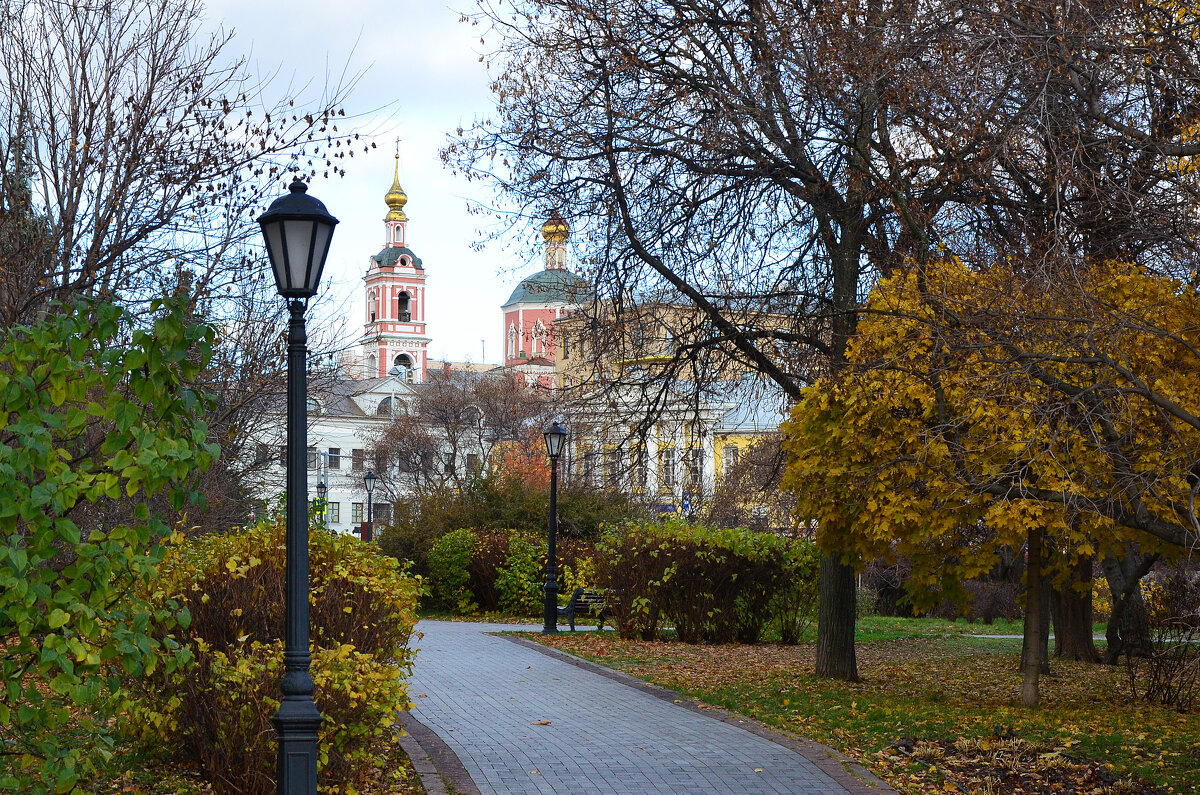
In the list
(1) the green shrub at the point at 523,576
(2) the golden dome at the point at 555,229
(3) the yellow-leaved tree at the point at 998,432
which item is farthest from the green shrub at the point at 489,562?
(3) the yellow-leaved tree at the point at 998,432

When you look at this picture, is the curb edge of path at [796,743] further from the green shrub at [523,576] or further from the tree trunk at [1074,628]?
the green shrub at [523,576]

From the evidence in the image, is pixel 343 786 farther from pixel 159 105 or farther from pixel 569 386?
pixel 569 386

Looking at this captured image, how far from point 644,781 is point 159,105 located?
6.79 meters

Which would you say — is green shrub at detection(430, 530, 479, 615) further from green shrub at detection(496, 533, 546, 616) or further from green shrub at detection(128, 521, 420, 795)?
green shrub at detection(128, 521, 420, 795)

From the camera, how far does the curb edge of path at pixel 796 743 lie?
7.68m

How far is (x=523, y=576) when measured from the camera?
80.5 ft

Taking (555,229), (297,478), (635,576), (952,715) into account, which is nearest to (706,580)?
(635,576)

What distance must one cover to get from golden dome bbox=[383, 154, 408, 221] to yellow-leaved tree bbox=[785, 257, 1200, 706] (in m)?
107

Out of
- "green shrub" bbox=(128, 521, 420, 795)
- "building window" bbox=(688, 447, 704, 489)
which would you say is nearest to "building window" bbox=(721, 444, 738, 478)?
"building window" bbox=(688, 447, 704, 489)

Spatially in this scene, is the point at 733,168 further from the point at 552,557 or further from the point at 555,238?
the point at 552,557

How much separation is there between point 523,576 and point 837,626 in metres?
12.2

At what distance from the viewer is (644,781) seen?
7.74 m

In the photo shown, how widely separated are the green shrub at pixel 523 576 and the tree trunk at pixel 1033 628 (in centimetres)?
1413

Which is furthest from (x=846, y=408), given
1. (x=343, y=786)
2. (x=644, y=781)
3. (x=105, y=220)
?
(x=105, y=220)
